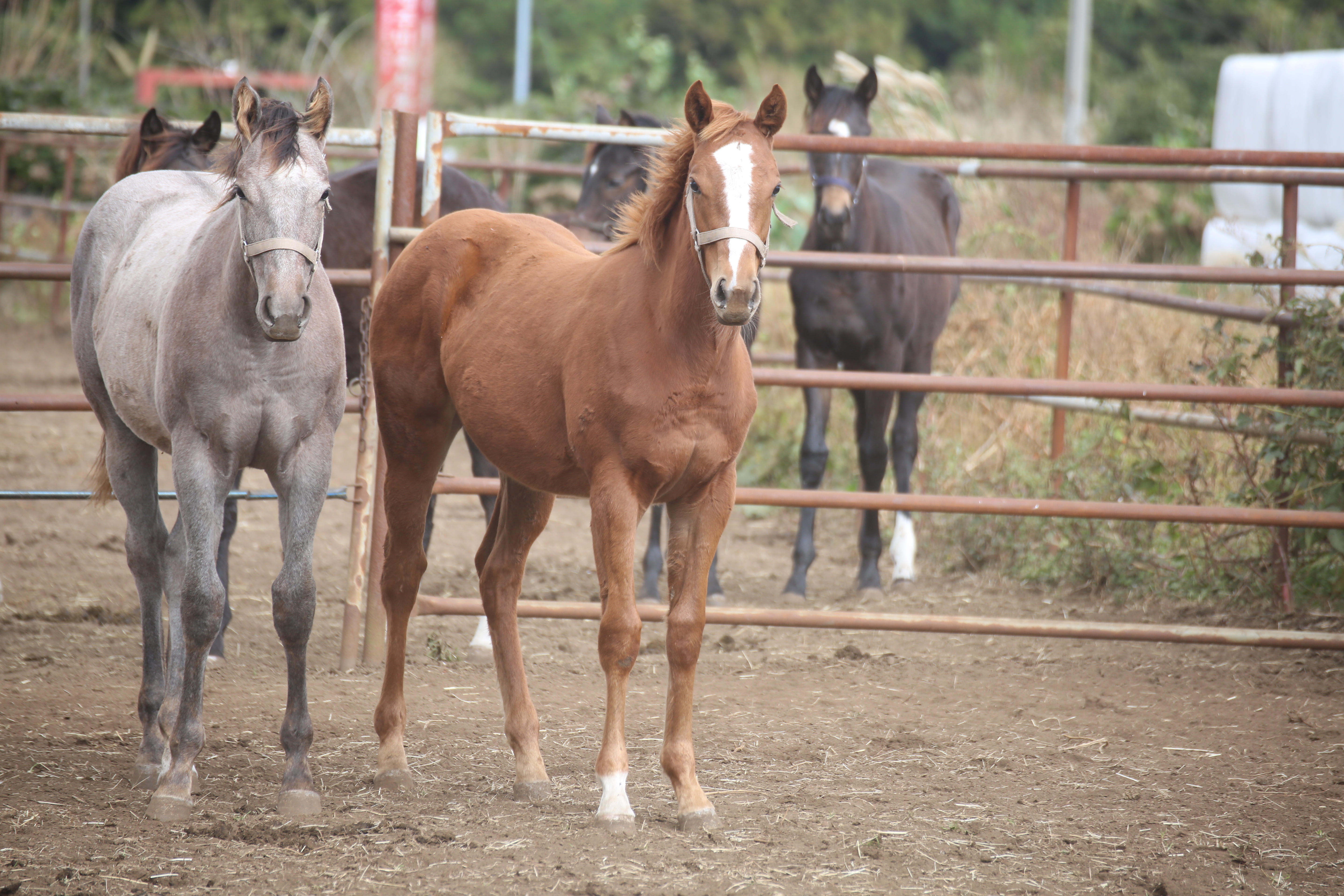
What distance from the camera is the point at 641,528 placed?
675cm

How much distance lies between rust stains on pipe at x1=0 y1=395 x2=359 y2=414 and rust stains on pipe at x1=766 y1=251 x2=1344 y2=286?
1821 mm

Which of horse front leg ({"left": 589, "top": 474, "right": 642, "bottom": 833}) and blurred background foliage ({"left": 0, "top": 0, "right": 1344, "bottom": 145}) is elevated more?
blurred background foliage ({"left": 0, "top": 0, "right": 1344, "bottom": 145})

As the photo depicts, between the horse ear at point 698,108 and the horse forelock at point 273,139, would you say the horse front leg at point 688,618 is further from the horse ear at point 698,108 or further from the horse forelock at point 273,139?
the horse forelock at point 273,139

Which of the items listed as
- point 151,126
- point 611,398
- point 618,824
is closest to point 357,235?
point 151,126

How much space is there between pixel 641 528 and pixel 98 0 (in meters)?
23.6

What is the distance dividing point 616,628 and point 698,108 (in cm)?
126

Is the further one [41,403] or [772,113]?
[41,403]

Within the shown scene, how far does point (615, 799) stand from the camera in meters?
2.85

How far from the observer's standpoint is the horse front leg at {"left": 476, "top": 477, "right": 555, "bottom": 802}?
315 cm

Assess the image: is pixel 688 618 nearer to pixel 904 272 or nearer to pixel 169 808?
pixel 169 808

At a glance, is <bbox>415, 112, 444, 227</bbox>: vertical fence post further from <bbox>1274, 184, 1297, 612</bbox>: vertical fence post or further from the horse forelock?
<bbox>1274, 184, 1297, 612</bbox>: vertical fence post

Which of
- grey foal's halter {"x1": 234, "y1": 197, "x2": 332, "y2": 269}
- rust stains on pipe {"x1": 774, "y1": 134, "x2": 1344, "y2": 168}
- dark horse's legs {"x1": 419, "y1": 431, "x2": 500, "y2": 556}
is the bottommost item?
dark horse's legs {"x1": 419, "y1": 431, "x2": 500, "y2": 556}

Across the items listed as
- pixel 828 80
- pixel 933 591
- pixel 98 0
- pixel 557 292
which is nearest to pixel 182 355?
pixel 557 292

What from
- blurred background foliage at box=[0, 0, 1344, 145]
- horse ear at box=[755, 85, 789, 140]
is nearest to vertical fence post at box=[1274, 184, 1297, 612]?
horse ear at box=[755, 85, 789, 140]
